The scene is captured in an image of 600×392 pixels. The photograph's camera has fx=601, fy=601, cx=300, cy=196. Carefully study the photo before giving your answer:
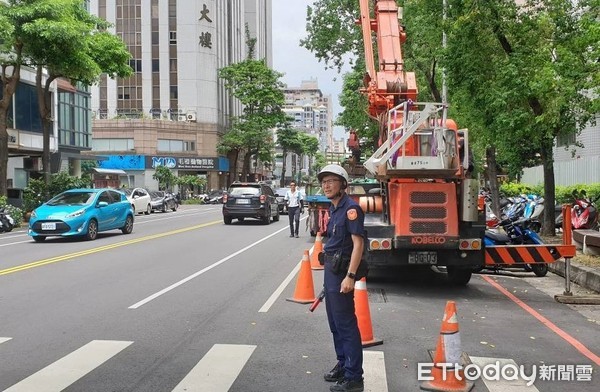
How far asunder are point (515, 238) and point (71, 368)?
832 centimetres

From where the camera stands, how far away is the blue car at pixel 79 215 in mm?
16938

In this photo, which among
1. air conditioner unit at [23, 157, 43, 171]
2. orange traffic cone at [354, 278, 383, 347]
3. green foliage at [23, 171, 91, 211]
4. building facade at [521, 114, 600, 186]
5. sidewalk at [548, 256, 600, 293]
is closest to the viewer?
orange traffic cone at [354, 278, 383, 347]

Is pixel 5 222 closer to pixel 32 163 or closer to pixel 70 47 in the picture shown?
pixel 70 47

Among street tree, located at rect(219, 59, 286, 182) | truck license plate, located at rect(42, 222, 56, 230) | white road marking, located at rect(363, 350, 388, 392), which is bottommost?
white road marking, located at rect(363, 350, 388, 392)

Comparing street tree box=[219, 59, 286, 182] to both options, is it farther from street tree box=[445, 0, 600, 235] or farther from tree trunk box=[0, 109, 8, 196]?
street tree box=[445, 0, 600, 235]

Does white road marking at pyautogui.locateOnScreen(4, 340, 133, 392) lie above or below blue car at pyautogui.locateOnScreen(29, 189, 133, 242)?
below

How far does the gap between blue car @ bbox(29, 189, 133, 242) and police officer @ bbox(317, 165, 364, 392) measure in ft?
44.5

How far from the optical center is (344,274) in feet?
16.4

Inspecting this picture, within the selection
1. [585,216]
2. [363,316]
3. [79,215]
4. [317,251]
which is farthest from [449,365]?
[79,215]

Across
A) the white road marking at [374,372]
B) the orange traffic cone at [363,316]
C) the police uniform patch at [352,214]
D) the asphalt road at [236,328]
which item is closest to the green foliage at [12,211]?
the asphalt road at [236,328]

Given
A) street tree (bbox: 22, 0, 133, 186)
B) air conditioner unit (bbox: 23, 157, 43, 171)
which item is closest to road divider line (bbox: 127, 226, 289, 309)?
street tree (bbox: 22, 0, 133, 186)

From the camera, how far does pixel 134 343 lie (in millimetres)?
6387

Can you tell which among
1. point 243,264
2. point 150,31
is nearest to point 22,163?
point 243,264

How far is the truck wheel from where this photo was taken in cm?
1027
